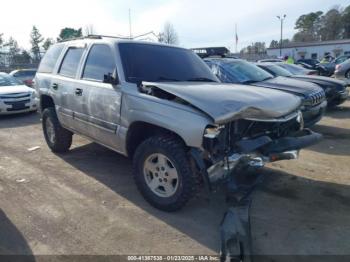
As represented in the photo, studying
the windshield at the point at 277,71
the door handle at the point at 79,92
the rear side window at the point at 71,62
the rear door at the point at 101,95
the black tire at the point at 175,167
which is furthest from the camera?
the windshield at the point at 277,71

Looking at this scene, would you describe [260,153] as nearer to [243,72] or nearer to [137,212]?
[137,212]

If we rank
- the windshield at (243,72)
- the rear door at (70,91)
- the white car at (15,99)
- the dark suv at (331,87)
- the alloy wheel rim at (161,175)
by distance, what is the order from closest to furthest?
1. the alloy wheel rim at (161,175)
2. the rear door at (70,91)
3. the windshield at (243,72)
4. the dark suv at (331,87)
5. the white car at (15,99)

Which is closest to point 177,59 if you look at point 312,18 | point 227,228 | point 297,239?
point 227,228

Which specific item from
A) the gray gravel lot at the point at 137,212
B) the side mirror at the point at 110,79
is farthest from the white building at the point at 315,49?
the side mirror at the point at 110,79

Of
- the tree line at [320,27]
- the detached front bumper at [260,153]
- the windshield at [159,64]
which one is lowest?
the detached front bumper at [260,153]

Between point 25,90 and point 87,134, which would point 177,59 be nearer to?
point 87,134

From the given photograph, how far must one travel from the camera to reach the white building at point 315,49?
63750 mm

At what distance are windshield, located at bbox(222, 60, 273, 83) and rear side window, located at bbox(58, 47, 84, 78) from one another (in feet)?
12.0

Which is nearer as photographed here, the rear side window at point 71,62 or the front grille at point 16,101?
the rear side window at point 71,62

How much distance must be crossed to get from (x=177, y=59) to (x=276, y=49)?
236 ft

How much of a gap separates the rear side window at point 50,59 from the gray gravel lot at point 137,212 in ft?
5.56

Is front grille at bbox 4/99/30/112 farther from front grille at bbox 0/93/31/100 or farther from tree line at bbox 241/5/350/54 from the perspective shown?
tree line at bbox 241/5/350/54

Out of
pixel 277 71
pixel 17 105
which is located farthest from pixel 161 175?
pixel 17 105

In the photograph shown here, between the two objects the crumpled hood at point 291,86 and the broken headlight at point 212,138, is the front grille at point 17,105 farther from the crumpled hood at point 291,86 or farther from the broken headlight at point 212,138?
the broken headlight at point 212,138
